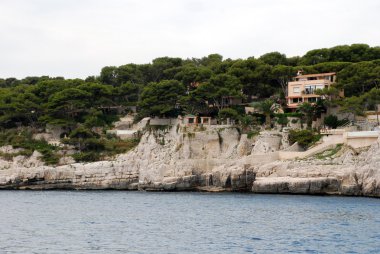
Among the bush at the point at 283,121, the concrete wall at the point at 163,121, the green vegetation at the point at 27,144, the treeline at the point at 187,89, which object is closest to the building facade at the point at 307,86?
the treeline at the point at 187,89

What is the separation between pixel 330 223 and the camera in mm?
44875

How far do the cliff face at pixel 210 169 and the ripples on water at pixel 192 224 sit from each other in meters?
3.00

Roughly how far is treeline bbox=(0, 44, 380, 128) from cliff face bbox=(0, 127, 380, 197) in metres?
7.22

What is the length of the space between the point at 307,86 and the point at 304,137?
14.6m

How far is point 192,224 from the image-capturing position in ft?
150

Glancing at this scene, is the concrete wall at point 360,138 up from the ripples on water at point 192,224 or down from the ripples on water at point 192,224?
up

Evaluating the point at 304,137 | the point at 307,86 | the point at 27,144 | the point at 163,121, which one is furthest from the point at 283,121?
the point at 27,144

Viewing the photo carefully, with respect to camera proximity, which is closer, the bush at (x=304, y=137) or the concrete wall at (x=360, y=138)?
the concrete wall at (x=360, y=138)

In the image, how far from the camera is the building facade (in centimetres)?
8306

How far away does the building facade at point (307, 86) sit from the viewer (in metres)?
83.1

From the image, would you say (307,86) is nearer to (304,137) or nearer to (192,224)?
(304,137)

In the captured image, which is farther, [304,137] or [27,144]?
[27,144]

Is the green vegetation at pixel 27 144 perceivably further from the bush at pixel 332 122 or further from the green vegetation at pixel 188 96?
the bush at pixel 332 122

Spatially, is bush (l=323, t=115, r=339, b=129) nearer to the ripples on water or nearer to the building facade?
the building facade
